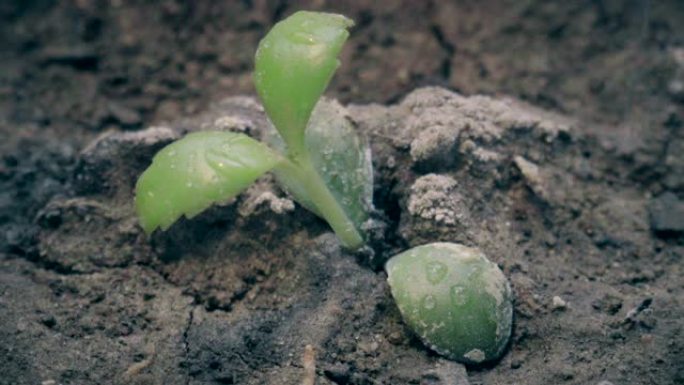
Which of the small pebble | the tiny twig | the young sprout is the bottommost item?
the tiny twig

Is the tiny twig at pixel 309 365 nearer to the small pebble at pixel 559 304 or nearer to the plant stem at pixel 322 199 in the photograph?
the plant stem at pixel 322 199

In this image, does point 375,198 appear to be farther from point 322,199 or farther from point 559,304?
point 559,304

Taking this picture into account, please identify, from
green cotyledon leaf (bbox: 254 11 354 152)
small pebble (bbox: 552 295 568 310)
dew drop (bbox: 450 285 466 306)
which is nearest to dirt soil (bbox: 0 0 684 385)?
small pebble (bbox: 552 295 568 310)

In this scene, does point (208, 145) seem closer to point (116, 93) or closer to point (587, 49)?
point (116, 93)

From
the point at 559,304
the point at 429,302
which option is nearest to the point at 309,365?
the point at 429,302

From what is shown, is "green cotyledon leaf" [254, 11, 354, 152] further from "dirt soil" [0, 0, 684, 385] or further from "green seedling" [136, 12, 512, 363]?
"dirt soil" [0, 0, 684, 385]

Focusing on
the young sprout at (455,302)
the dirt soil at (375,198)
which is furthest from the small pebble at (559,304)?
the young sprout at (455,302)

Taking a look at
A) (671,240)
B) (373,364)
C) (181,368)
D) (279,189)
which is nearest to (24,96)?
(279,189)
